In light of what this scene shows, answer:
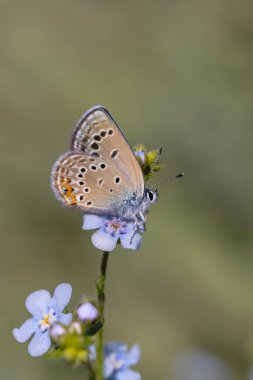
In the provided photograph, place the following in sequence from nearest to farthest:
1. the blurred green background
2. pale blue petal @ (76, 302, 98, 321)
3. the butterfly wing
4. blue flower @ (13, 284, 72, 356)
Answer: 1. pale blue petal @ (76, 302, 98, 321)
2. blue flower @ (13, 284, 72, 356)
3. the butterfly wing
4. the blurred green background

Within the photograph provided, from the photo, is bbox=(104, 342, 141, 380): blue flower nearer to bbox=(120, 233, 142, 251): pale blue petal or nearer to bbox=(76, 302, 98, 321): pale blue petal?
bbox=(76, 302, 98, 321): pale blue petal

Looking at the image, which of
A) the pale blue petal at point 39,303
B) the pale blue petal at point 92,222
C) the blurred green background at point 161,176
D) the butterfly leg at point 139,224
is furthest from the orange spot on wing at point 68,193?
the blurred green background at point 161,176

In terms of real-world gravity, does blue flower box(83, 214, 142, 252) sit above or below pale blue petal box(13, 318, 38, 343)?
above

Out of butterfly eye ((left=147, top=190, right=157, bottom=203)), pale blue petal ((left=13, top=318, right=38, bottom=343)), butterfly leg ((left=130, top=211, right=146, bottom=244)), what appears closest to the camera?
pale blue petal ((left=13, top=318, right=38, bottom=343))

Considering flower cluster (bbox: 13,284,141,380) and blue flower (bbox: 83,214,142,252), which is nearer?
flower cluster (bbox: 13,284,141,380)

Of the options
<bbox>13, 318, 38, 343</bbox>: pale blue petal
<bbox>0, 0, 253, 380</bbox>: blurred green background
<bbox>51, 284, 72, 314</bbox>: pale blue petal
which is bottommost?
<bbox>13, 318, 38, 343</bbox>: pale blue petal

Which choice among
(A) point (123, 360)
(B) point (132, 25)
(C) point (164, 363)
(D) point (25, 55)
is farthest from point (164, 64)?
(A) point (123, 360)

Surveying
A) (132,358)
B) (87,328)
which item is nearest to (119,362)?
(132,358)

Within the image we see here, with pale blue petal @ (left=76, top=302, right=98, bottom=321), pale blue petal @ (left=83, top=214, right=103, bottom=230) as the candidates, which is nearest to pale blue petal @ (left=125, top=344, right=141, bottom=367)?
pale blue petal @ (left=76, top=302, right=98, bottom=321)

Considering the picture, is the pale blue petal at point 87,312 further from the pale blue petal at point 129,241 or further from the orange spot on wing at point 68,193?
the orange spot on wing at point 68,193
